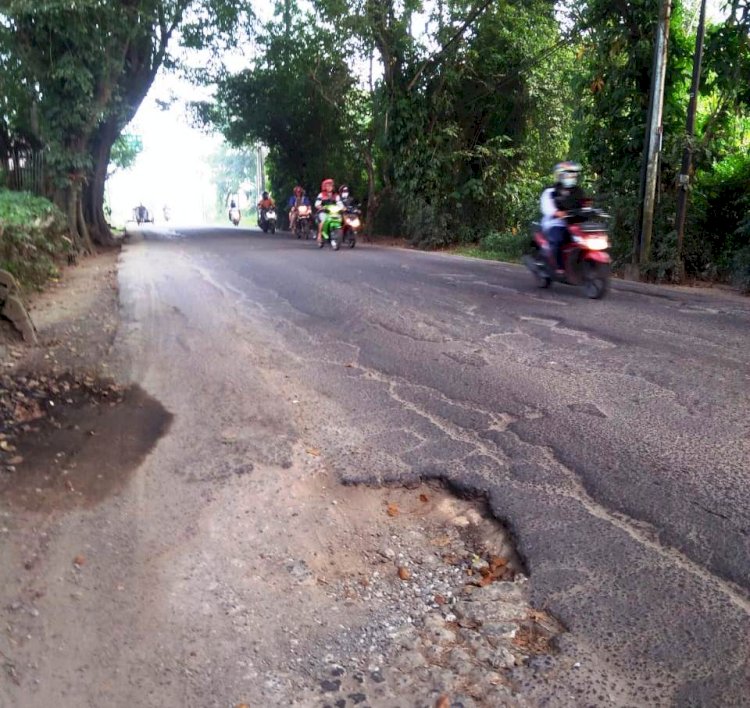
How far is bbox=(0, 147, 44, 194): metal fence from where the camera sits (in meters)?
17.8

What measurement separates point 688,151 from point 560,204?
141 inches

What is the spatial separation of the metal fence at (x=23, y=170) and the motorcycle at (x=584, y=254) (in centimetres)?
1395

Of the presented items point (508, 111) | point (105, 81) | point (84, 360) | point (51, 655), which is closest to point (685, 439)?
point (51, 655)

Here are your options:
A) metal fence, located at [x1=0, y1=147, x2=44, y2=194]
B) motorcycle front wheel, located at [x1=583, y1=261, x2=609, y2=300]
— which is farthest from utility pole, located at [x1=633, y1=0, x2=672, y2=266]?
metal fence, located at [x1=0, y1=147, x2=44, y2=194]

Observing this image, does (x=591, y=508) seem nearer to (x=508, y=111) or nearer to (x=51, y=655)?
(x=51, y=655)

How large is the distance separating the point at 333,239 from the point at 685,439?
48.4 ft

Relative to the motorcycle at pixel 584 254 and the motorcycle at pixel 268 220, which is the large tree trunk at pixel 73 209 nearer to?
the motorcycle at pixel 584 254

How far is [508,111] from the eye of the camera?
66.7 ft

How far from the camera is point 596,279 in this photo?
345 inches

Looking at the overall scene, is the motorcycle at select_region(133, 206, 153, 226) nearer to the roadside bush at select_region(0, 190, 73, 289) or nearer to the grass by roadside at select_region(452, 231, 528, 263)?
the grass by roadside at select_region(452, 231, 528, 263)

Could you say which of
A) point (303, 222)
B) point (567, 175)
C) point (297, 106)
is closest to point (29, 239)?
point (567, 175)

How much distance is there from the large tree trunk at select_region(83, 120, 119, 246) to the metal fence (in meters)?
2.66

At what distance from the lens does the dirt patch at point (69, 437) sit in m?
3.69

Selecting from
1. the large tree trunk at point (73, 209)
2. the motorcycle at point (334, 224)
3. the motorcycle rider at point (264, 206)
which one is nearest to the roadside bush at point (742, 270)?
the motorcycle at point (334, 224)
